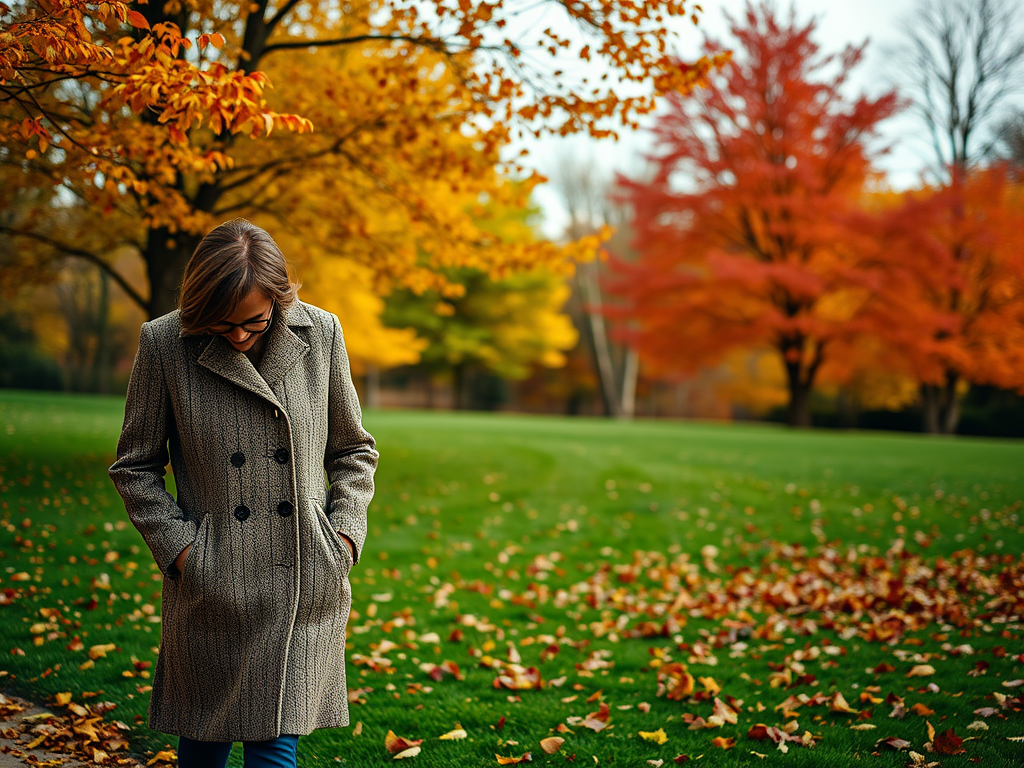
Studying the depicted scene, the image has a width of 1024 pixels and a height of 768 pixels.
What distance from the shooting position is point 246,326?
6.73ft

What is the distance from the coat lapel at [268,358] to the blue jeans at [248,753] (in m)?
0.93

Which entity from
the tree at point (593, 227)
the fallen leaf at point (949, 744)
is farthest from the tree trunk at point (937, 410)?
the fallen leaf at point (949, 744)

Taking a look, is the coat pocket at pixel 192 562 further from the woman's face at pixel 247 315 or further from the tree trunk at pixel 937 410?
the tree trunk at pixel 937 410

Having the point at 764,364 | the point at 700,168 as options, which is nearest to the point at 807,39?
the point at 700,168

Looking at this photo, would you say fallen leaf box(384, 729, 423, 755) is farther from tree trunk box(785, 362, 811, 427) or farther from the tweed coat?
tree trunk box(785, 362, 811, 427)

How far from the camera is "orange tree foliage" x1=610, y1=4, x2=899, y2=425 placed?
1833 centimetres

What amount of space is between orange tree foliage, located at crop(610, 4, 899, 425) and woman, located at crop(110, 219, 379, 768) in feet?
55.8

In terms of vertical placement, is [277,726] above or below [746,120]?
below

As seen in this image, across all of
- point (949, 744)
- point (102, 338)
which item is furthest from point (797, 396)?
point (102, 338)

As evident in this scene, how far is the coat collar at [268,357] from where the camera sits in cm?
204

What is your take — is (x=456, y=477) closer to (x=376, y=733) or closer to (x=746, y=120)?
(x=376, y=733)

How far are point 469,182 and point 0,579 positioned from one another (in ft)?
16.7

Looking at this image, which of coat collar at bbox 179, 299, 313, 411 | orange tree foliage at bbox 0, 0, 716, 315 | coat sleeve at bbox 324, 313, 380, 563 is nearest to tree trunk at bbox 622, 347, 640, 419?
orange tree foliage at bbox 0, 0, 716, 315

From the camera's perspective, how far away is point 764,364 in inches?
1336
